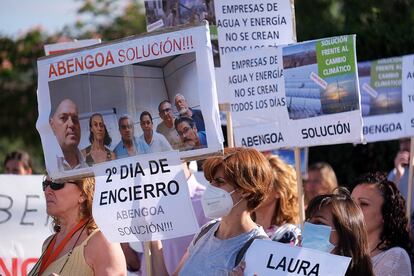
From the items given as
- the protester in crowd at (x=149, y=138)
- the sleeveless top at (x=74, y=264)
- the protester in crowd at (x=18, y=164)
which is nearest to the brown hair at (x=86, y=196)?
the sleeveless top at (x=74, y=264)

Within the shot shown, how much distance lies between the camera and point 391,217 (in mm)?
5160

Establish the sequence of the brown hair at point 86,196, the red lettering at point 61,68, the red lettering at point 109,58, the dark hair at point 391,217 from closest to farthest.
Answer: the red lettering at point 109,58 < the red lettering at point 61,68 < the brown hair at point 86,196 < the dark hair at point 391,217

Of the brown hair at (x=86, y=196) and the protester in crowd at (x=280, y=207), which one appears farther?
the protester in crowd at (x=280, y=207)

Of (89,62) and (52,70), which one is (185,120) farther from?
(52,70)

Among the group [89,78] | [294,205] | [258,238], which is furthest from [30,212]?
[258,238]

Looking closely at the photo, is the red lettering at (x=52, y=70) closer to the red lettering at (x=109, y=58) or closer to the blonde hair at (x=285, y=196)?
the red lettering at (x=109, y=58)

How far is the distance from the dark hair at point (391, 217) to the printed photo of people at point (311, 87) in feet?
1.54

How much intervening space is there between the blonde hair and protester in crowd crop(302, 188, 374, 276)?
1353mm

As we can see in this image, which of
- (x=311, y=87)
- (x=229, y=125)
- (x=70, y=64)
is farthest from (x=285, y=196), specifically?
(x=70, y=64)

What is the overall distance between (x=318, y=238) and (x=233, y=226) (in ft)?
1.63

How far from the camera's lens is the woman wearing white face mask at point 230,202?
4461 millimetres

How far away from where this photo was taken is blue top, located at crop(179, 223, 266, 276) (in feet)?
14.4

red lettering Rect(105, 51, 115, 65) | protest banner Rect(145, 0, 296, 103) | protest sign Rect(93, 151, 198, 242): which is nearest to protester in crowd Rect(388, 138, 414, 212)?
protest banner Rect(145, 0, 296, 103)

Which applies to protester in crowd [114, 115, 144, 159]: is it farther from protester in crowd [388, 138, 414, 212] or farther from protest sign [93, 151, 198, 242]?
protester in crowd [388, 138, 414, 212]
